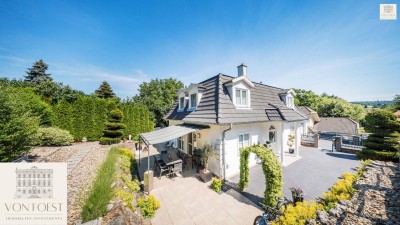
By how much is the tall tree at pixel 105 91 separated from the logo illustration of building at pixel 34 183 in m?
47.9

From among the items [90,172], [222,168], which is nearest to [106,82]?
[90,172]

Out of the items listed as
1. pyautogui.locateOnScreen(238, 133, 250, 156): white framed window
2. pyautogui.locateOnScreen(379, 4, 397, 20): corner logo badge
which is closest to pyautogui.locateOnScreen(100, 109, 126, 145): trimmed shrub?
pyautogui.locateOnScreen(238, 133, 250, 156): white framed window

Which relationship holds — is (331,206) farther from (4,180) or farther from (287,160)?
(4,180)

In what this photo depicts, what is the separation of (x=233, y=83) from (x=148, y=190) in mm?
8364

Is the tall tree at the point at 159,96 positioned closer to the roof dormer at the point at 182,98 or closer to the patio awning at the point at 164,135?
the roof dormer at the point at 182,98

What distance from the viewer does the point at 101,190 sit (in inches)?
199

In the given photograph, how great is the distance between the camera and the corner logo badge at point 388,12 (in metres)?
7.03

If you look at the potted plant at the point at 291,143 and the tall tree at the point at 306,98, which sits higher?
the tall tree at the point at 306,98

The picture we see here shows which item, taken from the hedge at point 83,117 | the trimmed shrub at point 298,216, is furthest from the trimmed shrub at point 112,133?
the trimmed shrub at point 298,216

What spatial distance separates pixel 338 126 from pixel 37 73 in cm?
6981

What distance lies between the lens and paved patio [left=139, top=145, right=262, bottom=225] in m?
5.62

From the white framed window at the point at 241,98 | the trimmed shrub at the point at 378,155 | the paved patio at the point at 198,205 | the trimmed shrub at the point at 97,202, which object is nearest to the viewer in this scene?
the trimmed shrub at the point at 97,202

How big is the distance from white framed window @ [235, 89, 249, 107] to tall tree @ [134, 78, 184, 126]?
27.4 m

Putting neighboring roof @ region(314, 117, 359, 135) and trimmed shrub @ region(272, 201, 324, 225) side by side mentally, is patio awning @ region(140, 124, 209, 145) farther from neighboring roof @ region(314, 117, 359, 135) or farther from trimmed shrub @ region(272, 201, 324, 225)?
neighboring roof @ region(314, 117, 359, 135)
